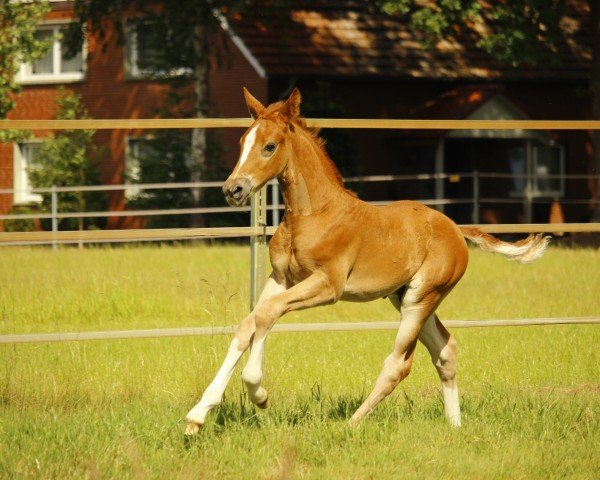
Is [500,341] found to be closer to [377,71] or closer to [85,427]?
[85,427]

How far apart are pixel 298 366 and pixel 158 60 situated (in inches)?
692

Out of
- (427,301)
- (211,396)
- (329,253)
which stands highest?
(329,253)

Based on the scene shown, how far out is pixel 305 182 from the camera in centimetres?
641

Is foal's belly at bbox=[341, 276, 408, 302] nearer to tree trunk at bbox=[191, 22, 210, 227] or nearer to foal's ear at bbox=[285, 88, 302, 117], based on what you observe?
foal's ear at bbox=[285, 88, 302, 117]

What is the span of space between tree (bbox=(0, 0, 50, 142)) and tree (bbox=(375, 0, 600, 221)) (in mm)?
6697

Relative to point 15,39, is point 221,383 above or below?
below

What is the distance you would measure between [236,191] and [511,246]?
2219mm

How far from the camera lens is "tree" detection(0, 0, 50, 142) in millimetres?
23406

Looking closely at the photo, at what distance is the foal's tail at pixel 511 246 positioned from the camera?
734cm

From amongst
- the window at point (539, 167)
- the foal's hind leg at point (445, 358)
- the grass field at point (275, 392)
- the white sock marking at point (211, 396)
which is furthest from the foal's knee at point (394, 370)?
→ the window at point (539, 167)

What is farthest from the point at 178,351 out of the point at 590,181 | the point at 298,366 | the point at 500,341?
the point at 590,181

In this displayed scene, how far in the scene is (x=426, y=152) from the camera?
92.7 feet

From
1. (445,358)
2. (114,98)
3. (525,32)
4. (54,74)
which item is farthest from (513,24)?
(445,358)

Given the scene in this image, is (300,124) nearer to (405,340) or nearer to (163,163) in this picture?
(405,340)
